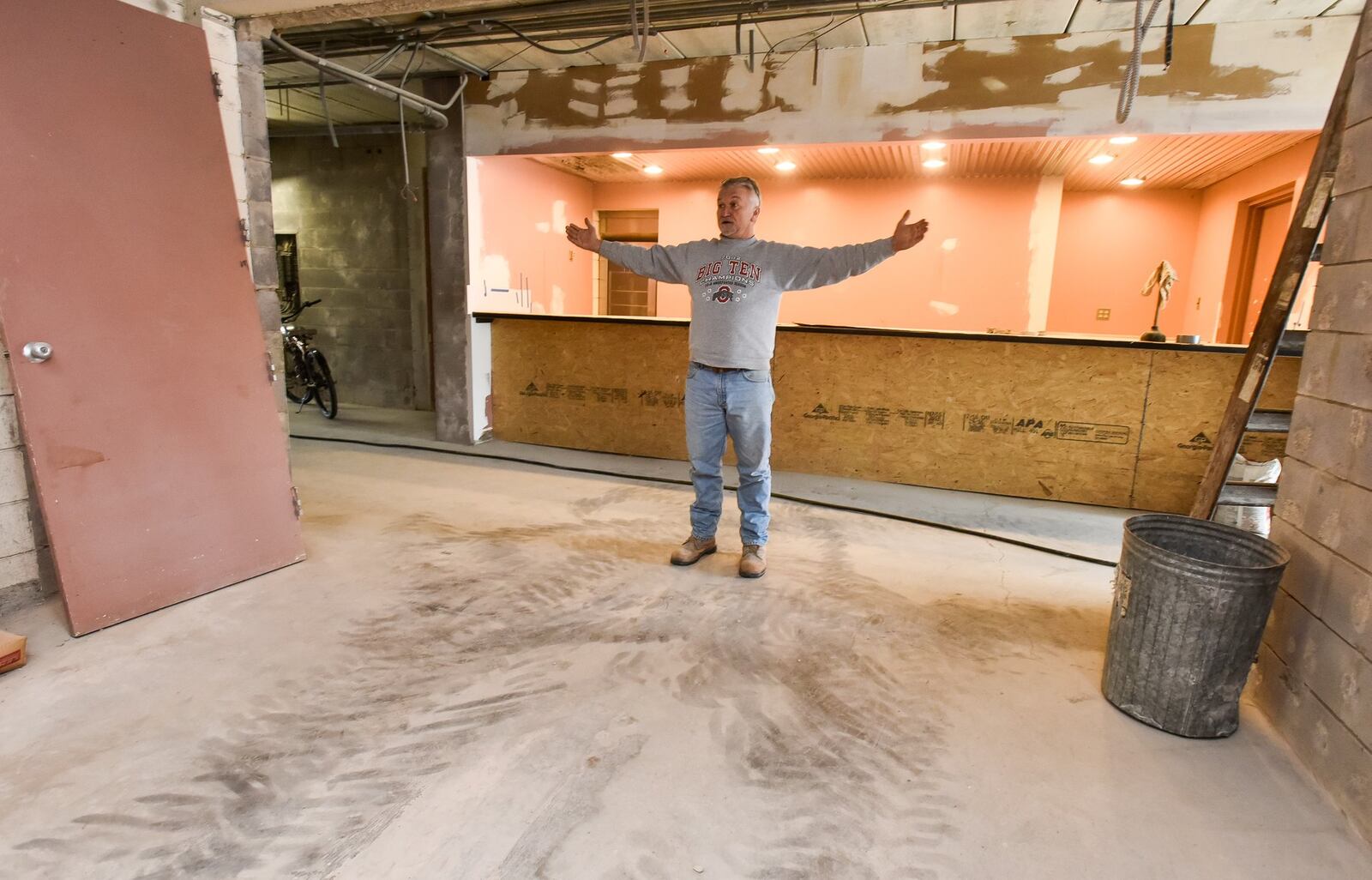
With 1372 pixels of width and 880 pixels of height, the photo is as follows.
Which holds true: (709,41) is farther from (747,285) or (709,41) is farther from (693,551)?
(693,551)

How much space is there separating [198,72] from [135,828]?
2.70 metres

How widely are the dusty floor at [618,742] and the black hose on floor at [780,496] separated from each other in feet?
1.31

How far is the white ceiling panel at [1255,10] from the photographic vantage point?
3.85 metres

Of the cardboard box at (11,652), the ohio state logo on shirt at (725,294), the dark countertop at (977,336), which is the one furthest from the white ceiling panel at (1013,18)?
the cardboard box at (11,652)

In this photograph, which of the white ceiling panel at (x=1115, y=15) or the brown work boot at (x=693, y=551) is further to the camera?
the white ceiling panel at (x=1115, y=15)

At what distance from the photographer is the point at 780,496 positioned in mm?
4305

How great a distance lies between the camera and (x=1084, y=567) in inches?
131

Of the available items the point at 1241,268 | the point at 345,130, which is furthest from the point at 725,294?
the point at 345,130

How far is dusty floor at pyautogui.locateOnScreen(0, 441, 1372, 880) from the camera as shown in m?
1.53

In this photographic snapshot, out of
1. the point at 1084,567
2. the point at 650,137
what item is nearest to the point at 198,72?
the point at 650,137

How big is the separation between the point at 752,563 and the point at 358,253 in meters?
6.10

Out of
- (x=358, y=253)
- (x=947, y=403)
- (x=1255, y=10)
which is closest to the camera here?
(x=1255, y=10)

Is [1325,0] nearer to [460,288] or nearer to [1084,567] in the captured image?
[1084,567]

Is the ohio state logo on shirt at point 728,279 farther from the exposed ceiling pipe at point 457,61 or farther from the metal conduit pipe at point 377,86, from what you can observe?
the exposed ceiling pipe at point 457,61
